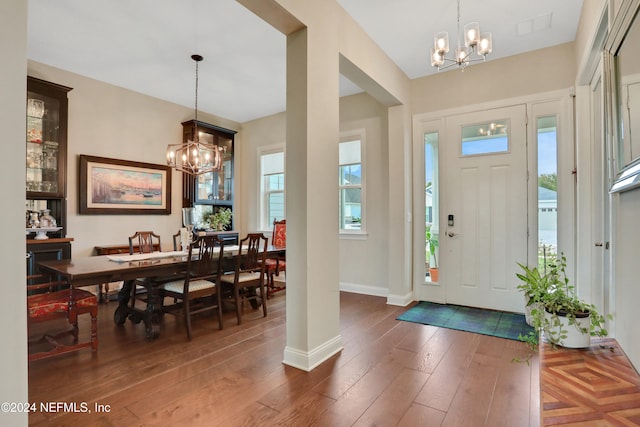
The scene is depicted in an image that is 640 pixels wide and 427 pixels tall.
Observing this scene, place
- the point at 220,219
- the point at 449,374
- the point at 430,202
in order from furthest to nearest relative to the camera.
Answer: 1. the point at 220,219
2. the point at 430,202
3. the point at 449,374

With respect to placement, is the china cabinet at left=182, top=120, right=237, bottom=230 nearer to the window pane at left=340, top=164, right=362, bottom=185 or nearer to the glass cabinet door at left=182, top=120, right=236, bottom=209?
the glass cabinet door at left=182, top=120, right=236, bottom=209

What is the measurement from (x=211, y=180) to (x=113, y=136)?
5.14 feet

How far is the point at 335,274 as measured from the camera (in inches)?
108

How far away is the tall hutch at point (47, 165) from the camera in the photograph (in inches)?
143

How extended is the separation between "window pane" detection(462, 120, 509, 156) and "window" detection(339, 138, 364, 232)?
149 centimetres

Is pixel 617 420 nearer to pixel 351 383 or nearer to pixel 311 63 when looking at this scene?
pixel 351 383

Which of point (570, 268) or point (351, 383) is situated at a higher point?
point (570, 268)

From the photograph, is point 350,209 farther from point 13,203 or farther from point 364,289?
point 13,203

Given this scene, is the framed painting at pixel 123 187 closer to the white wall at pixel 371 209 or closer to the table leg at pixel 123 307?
the table leg at pixel 123 307

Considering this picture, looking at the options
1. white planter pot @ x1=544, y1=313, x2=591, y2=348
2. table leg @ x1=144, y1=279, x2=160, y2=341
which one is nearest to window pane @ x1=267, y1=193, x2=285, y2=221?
table leg @ x1=144, y1=279, x2=160, y2=341

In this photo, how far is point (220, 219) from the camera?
18.8ft

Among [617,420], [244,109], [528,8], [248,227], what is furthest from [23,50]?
[248,227]

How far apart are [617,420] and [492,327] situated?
2466mm

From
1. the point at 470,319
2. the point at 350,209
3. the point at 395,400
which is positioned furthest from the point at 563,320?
the point at 350,209
